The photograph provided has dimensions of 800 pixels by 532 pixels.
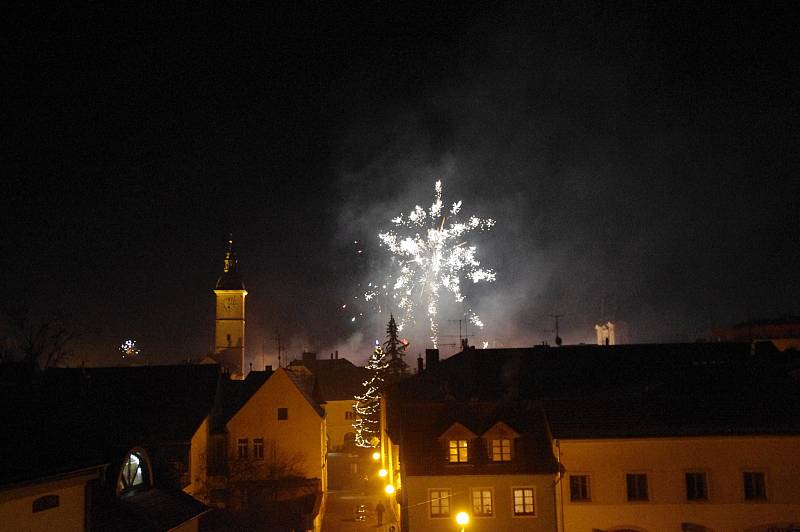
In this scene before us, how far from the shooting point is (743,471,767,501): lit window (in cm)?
2683

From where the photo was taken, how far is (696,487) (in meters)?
27.2

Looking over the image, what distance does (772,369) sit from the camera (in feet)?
108

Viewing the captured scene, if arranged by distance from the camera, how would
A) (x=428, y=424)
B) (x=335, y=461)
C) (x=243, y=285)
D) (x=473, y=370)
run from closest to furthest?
(x=428, y=424), (x=473, y=370), (x=335, y=461), (x=243, y=285)

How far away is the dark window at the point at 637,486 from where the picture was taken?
27203 mm

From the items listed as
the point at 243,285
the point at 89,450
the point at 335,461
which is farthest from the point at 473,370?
the point at 243,285

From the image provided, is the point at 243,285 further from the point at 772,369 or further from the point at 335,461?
the point at 772,369

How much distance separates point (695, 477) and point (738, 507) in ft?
6.08

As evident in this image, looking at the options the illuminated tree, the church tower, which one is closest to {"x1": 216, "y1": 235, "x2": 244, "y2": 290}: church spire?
the church tower

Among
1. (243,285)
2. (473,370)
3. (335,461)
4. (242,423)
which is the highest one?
(243,285)

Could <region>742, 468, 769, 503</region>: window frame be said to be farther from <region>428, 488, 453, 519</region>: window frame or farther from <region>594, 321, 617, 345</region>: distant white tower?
<region>594, 321, 617, 345</region>: distant white tower

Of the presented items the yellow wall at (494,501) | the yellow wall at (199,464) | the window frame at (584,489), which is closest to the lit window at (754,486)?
the window frame at (584,489)

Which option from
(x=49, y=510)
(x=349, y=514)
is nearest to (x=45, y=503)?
(x=49, y=510)

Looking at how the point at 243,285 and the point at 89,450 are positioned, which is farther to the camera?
the point at 243,285

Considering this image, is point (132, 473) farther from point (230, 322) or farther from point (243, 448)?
point (230, 322)
